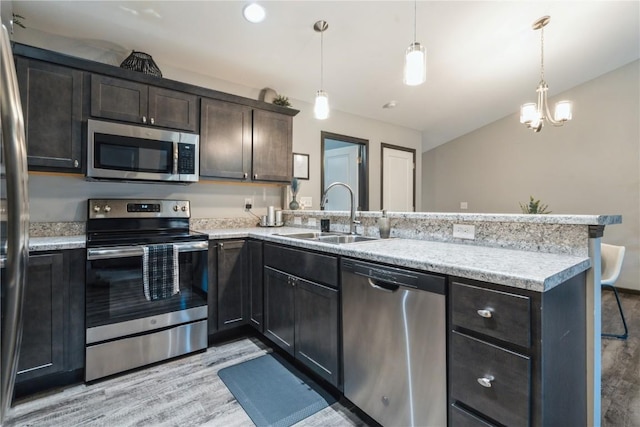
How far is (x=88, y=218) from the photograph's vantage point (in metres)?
2.25

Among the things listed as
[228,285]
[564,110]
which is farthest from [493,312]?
[564,110]

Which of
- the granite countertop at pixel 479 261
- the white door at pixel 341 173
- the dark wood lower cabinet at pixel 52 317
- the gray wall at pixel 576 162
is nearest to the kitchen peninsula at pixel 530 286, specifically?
the granite countertop at pixel 479 261

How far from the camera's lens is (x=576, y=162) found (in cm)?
448

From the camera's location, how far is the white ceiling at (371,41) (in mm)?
2219

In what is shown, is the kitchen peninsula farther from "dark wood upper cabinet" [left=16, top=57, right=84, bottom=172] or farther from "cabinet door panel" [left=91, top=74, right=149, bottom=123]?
"cabinet door panel" [left=91, top=74, right=149, bottom=123]

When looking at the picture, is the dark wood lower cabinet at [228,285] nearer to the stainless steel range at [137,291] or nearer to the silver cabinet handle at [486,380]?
the stainless steel range at [137,291]

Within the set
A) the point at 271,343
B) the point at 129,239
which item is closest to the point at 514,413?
the point at 271,343

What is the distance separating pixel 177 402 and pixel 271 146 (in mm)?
2227

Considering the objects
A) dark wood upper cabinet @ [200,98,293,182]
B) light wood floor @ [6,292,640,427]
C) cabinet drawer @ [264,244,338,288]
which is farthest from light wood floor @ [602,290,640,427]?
dark wood upper cabinet @ [200,98,293,182]

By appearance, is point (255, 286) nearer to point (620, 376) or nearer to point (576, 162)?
point (620, 376)

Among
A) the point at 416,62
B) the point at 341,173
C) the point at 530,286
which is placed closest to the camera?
the point at 530,286

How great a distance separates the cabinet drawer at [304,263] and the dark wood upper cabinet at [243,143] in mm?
935

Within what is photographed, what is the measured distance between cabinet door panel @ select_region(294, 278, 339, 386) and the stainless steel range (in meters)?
0.85

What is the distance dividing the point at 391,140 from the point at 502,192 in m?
2.29
